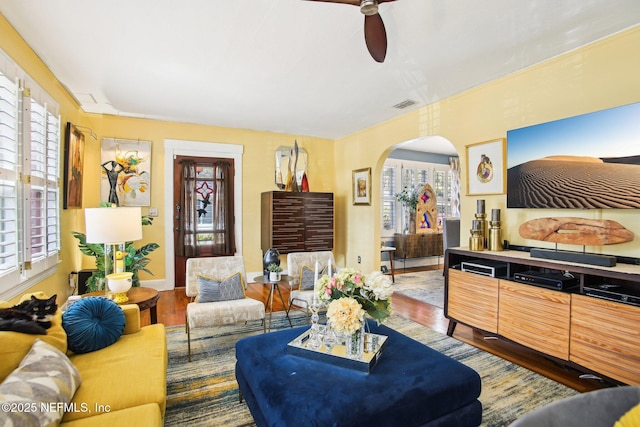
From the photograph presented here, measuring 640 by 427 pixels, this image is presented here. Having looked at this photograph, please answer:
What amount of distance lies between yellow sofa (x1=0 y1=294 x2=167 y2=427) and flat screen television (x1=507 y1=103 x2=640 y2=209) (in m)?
3.20

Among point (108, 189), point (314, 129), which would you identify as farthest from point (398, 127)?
point (108, 189)

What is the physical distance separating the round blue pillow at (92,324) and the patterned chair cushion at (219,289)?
931 millimetres

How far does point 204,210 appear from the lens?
536 cm

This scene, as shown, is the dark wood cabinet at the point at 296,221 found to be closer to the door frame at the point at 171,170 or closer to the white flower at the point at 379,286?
the door frame at the point at 171,170

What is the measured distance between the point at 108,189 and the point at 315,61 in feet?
12.2

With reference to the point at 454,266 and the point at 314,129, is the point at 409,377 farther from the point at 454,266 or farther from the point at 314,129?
the point at 314,129

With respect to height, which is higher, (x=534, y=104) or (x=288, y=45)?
→ (x=288, y=45)

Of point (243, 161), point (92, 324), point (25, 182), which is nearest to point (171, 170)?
point (243, 161)

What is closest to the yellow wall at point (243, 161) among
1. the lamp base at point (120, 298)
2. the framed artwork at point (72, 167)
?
the framed artwork at point (72, 167)

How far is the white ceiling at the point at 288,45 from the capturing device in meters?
2.22

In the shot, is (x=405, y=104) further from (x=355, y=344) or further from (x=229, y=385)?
(x=229, y=385)

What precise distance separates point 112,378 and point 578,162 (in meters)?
3.55

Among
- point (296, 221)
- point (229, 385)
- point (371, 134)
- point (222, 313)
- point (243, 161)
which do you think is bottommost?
point (229, 385)

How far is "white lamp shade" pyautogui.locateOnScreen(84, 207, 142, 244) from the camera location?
265 cm
